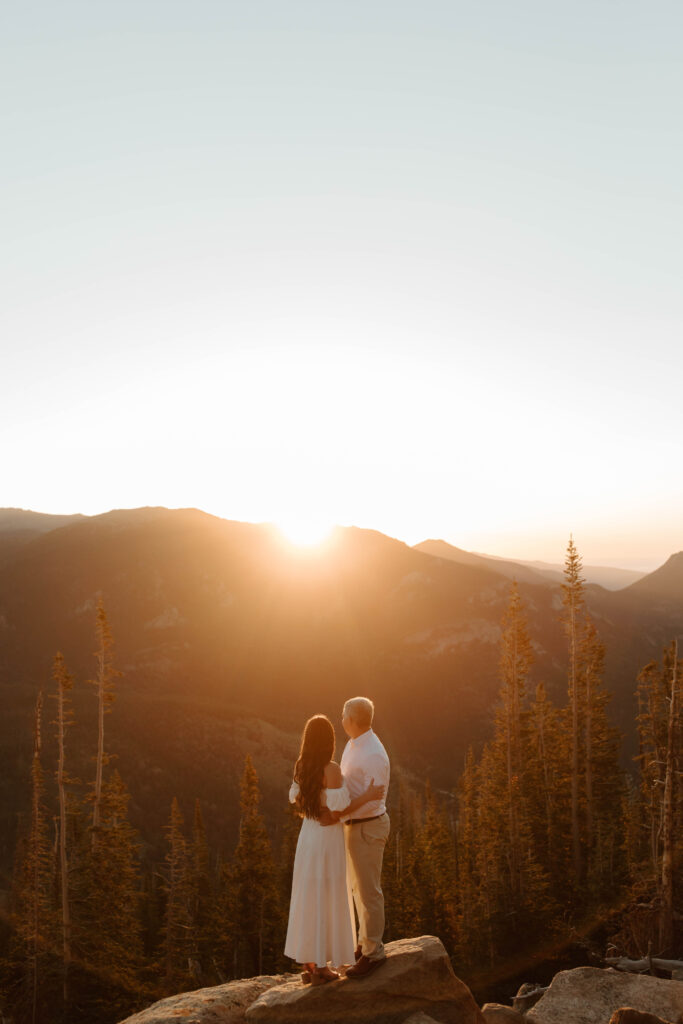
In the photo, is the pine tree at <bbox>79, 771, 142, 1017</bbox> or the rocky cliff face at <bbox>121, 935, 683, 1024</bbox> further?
the pine tree at <bbox>79, 771, 142, 1017</bbox>

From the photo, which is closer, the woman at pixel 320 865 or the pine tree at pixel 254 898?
the woman at pixel 320 865

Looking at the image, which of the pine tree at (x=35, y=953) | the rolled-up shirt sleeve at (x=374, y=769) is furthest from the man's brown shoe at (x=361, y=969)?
the pine tree at (x=35, y=953)

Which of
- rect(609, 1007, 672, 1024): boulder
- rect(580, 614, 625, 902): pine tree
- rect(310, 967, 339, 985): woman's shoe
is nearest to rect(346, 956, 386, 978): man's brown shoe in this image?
rect(310, 967, 339, 985): woman's shoe

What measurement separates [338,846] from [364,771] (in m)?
1.00

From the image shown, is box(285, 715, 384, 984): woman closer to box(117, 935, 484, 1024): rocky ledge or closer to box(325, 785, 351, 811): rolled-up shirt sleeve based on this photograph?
box(325, 785, 351, 811): rolled-up shirt sleeve

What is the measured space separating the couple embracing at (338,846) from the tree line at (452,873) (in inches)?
627

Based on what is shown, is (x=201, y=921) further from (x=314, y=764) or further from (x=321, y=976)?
(x=314, y=764)

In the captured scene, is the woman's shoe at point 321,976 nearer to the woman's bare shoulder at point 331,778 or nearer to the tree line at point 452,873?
the woman's bare shoulder at point 331,778

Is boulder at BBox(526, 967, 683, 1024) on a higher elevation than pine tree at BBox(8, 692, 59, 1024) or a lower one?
higher

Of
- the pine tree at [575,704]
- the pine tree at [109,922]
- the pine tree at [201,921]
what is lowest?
the pine tree at [201,921]

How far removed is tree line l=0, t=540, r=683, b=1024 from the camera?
27.3 m

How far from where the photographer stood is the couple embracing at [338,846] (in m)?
8.84

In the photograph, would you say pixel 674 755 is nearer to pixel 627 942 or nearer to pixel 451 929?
pixel 627 942

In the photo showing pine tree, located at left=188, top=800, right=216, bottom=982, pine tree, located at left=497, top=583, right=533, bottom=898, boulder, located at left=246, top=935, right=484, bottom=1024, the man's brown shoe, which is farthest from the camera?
pine tree, located at left=497, top=583, right=533, bottom=898
